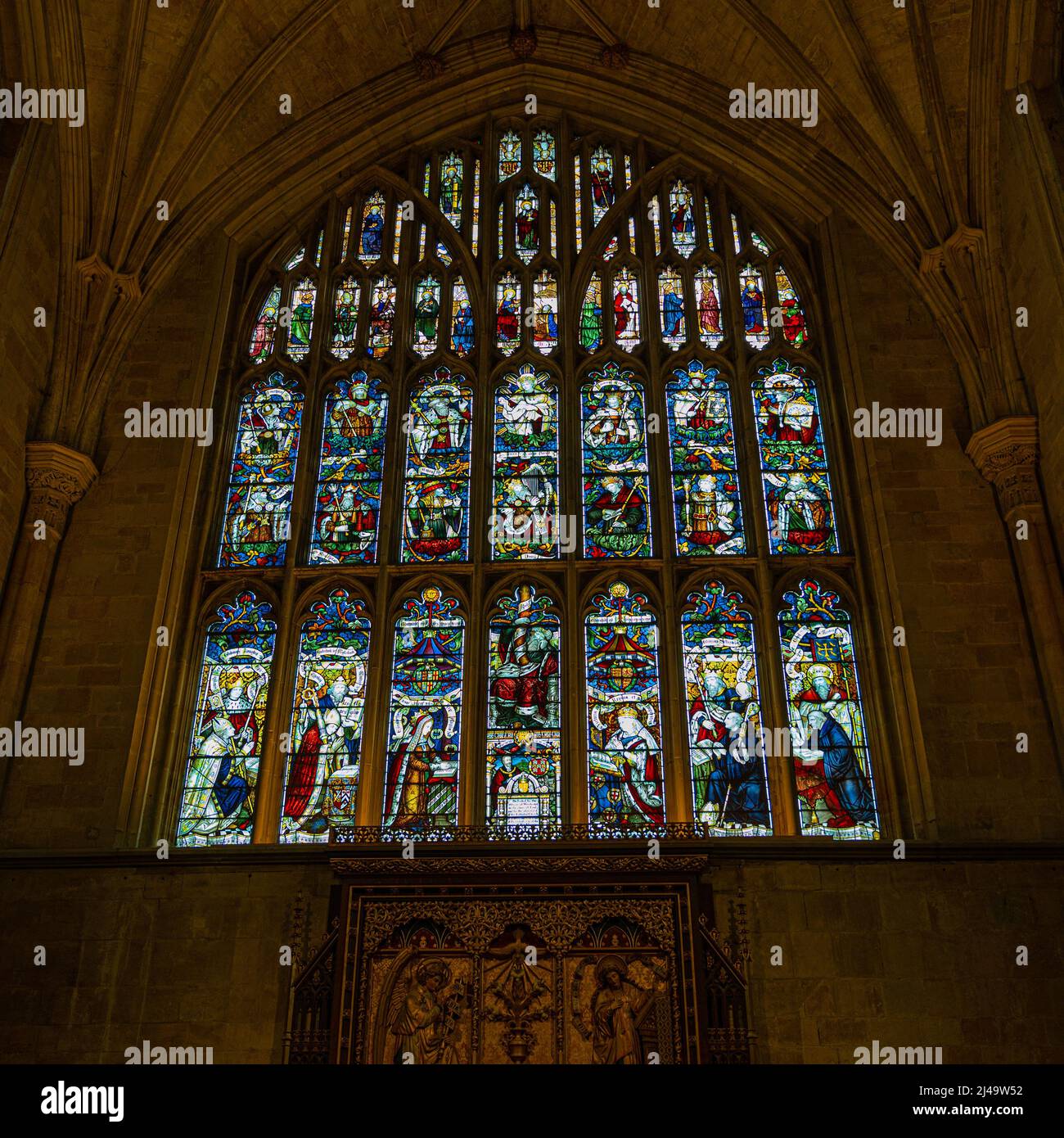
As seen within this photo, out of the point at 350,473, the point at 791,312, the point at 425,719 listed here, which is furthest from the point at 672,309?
the point at 425,719

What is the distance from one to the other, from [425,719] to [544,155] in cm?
683

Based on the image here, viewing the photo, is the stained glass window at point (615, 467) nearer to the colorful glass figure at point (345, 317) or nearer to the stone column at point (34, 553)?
the colorful glass figure at point (345, 317)

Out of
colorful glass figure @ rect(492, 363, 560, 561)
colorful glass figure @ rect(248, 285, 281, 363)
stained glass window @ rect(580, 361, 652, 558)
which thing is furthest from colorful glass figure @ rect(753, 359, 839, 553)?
colorful glass figure @ rect(248, 285, 281, 363)

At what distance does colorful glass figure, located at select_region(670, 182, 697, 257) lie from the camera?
1349cm

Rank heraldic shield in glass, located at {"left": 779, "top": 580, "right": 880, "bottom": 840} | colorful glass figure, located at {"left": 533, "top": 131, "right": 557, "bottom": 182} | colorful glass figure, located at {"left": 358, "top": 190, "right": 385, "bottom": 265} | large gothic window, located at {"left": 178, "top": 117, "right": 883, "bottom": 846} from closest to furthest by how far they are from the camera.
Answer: heraldic shield in glass, located at {"left": 779, "top": 580, "right": 880, "bottom": 840} → large gothic window, located at {"left": 178, "top": 117, "right": 883, "bottom": 846} → colorful glass figure, located at {"left": 358, "top": 190, "right": 385, "bottom": 265} → colorful glass figure, located at {"left": 533, "top": 131, "right": 557, "bottom": 182}

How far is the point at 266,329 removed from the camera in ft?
43.4

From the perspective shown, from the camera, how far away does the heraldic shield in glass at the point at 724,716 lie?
10203 millimetres

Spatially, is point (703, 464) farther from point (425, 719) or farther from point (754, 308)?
point (425, 719)

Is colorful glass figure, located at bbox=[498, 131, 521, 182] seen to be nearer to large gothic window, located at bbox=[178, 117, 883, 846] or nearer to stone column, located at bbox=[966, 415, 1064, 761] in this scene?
large gothic window, located at bbox=[178, 117, 883, 846]

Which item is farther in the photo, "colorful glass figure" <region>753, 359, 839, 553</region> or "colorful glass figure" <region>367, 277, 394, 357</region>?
"colorful glass figure" <region>367, 277, 394, 357</region>

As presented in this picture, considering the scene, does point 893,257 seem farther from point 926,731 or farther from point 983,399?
point 926,731

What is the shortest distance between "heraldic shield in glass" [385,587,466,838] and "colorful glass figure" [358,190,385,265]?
4.25m

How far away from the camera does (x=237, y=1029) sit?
9219 mm
